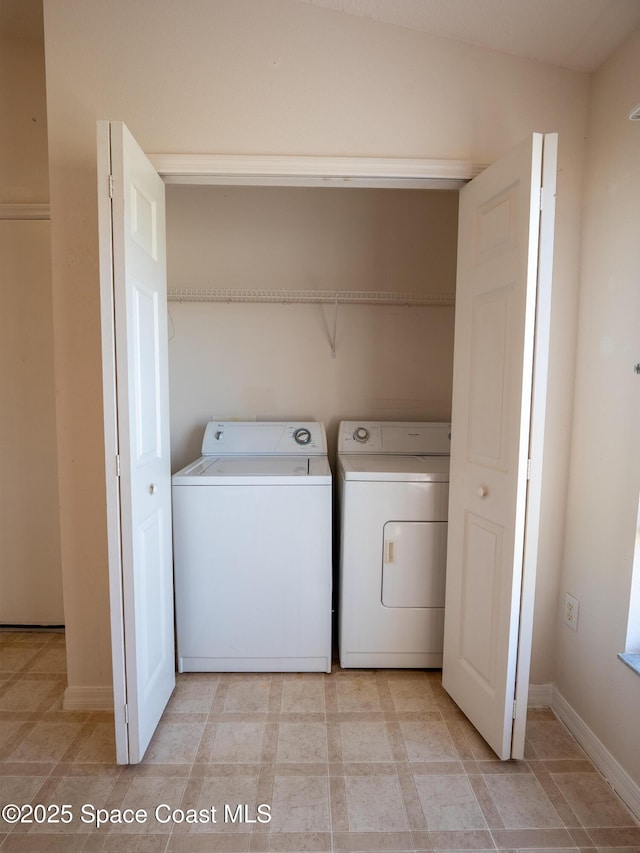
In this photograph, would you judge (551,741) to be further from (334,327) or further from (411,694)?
(334,327)

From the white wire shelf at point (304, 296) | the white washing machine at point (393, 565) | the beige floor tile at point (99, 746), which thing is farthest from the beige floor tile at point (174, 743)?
the white wire shelf at point (304, 296)

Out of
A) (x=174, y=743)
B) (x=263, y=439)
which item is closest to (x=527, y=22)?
(x=263, y=439)

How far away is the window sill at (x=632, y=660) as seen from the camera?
1285 mm

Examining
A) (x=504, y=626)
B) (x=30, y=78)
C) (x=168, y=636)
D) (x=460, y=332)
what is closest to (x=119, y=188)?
(x=460, y=332)

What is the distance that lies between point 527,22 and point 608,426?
4.53 feet

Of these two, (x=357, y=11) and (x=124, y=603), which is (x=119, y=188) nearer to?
(x=357, y=11)

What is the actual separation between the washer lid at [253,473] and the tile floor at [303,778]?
2.94 ft

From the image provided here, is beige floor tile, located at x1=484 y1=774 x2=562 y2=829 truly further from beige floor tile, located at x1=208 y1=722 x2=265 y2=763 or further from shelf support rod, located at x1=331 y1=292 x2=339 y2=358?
shelf support rod, located at x1=331 y1=292 x2=339 y2=358

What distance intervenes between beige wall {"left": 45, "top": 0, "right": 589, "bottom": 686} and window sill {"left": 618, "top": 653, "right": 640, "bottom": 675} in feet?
3.68

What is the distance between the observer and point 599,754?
144 cm

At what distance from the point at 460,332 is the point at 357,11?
119 centimetres

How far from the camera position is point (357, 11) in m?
1.49


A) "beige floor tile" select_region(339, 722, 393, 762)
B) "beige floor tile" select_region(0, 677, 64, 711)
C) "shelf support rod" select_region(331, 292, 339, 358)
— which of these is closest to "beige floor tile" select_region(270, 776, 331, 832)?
"beige floor tile" select_region(339, 722, 393, 762)

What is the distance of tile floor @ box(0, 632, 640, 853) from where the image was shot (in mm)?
1200
